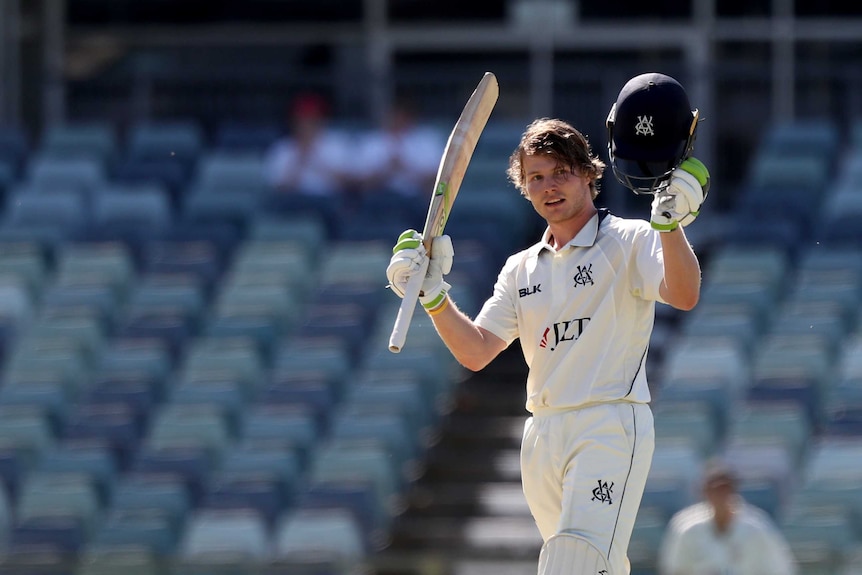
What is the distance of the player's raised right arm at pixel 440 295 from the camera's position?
4.83 meters

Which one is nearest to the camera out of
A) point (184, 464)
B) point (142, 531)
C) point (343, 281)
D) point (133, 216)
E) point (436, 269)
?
point (436, 269)

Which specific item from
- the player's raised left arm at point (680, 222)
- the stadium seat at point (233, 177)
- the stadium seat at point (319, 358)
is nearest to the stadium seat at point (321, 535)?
the stadium seat at point (319, 358)

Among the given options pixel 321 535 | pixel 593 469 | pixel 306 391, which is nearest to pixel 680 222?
pixel 593 469

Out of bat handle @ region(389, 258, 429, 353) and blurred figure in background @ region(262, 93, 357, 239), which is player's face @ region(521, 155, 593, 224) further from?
blurred figure in background @ region(262, 93, 357, 239)

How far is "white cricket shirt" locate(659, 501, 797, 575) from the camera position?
27.3 ft

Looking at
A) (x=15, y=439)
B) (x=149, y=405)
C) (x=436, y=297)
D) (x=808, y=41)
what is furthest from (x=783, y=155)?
(x=436, y=297)

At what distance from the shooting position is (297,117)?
12828 mm

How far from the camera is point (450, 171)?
5.03 m

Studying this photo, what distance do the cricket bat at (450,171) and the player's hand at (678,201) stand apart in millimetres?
742

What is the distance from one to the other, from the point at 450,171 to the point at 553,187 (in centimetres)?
36

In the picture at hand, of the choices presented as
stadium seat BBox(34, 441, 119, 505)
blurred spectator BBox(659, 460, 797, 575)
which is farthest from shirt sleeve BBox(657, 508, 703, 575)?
stadium seat BBox(34, 441, 119, 505)

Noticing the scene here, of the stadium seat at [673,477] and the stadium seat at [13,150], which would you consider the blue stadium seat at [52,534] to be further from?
the stadium seat at [13,150]

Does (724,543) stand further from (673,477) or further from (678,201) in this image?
(678,201)

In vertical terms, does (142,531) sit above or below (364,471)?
below
